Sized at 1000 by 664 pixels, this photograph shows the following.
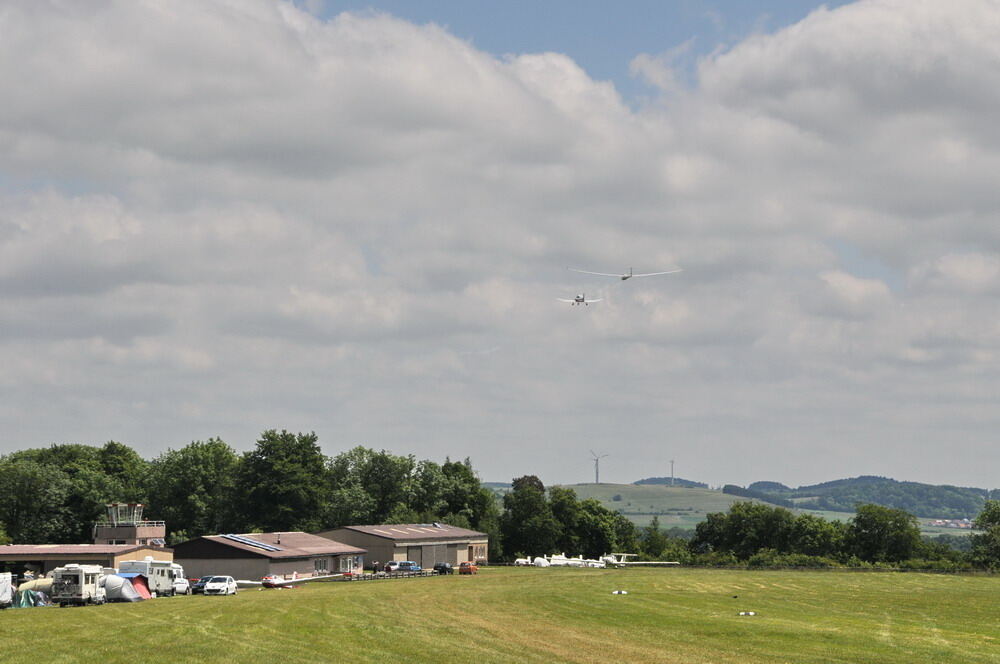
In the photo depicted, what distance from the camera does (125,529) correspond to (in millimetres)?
112688

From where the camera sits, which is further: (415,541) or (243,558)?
(415,541)

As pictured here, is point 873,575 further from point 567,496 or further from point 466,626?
point 466,626

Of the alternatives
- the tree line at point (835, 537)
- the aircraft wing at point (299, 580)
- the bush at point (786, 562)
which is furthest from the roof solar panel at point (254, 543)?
the tree line at point (835, 537)

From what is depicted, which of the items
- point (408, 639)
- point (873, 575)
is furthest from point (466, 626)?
point (873, 575)

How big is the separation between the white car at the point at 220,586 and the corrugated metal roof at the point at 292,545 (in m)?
16.2

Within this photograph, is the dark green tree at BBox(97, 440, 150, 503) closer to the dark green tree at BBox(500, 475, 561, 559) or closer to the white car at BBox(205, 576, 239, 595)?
the dark green tree at BBox(500, 475, 561, 559)

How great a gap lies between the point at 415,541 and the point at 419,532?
26.7 feet

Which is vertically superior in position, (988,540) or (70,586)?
(988,540)

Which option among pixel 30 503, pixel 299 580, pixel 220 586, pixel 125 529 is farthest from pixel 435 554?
pixel 30 503

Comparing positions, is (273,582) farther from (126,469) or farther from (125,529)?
(126,469)

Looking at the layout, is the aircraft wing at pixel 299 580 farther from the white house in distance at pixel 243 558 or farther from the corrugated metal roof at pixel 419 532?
the corrugated metal roof at pixel 419 532

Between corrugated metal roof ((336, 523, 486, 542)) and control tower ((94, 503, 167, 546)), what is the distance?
92.0 feet

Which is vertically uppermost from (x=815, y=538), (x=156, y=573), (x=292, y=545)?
(x=815, y=538)

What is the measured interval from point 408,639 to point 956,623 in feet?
108
